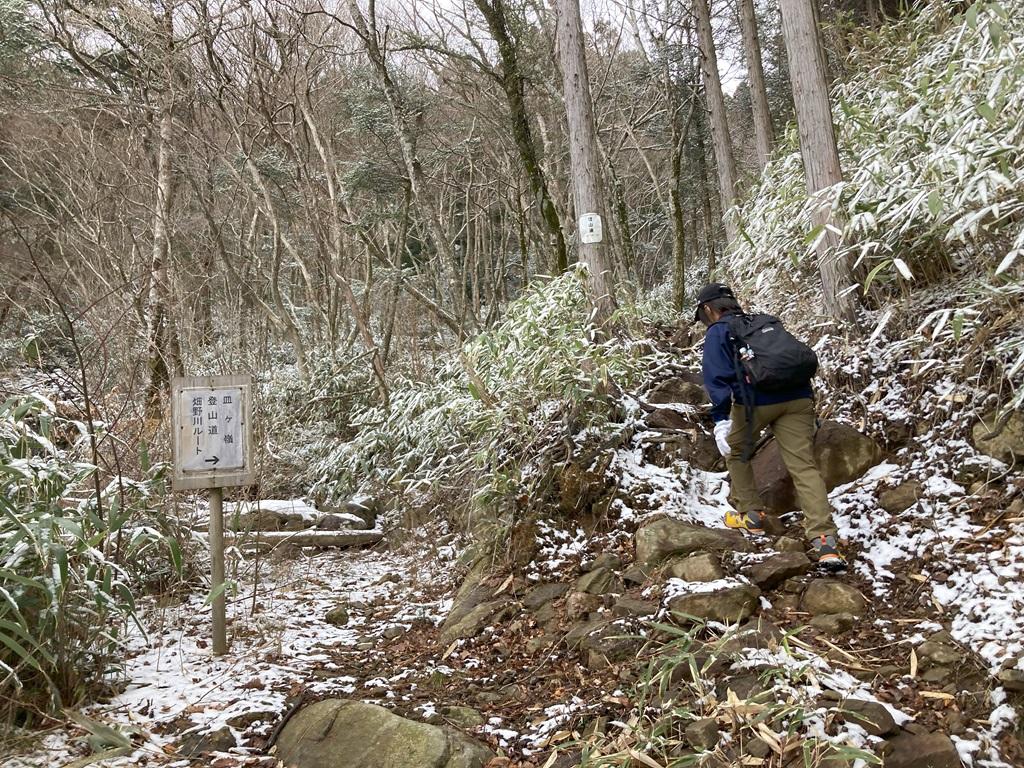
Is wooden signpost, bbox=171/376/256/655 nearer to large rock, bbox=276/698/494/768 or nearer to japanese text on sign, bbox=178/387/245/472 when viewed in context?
japanese text on sign, bbox=178/387/245/472

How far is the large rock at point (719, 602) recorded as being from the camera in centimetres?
342

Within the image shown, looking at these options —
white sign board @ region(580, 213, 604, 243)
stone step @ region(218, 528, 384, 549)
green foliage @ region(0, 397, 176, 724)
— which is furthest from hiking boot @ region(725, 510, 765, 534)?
stone step @ region(218, 528, 384, 549)

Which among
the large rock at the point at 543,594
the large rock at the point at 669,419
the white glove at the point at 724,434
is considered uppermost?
the large rock at the point at 669,419

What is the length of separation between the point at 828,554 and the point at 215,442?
3.77 metres

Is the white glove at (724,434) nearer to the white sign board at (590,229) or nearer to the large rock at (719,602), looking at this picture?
the large rock at (719,602)

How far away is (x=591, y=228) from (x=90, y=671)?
4.79m

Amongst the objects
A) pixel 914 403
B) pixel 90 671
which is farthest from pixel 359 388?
pixel 914 403

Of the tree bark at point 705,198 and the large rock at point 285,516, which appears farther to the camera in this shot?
the tree bark at point 705,198

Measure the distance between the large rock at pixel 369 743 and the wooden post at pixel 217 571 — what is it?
3.52ft

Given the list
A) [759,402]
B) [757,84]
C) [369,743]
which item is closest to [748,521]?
[759,402]

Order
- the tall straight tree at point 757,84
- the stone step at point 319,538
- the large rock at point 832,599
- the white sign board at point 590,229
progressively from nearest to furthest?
the large rock at point 832,599 < the white sign board at point 590,229 < the stone step at point 319,538 < the tall straight tree at point 757,84

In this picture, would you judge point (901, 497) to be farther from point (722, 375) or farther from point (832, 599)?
point (722, 375)

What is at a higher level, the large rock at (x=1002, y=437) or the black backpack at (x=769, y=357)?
the black backpack at (x=769, y=357)

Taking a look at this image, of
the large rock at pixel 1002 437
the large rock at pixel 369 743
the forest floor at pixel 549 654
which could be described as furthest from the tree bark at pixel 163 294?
the large rock at pixel 1002 437
